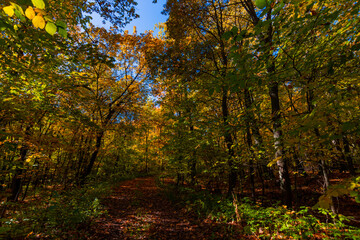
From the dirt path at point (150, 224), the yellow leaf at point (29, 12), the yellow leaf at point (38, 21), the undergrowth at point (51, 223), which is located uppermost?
the yellow leaf at point (29, 12)

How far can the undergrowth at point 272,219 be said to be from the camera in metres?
3.56

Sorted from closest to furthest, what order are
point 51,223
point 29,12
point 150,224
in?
point 29,12 < point 51,223 < point 150,224

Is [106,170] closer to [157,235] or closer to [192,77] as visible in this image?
[157,235]

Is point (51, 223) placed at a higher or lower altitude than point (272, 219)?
lower

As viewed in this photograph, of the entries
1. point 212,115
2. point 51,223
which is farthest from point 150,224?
point 212,115

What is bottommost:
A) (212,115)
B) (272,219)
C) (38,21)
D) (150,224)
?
(150,224)

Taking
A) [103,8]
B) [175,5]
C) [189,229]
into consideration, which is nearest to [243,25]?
[175,5]

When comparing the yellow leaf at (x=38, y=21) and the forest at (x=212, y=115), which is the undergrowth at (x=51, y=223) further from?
the yellow leaf at (x=38, y=21)

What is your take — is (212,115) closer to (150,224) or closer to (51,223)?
(150,224)

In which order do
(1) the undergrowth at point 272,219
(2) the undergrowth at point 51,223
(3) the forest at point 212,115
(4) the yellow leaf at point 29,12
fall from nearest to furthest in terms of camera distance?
1. (4) the yellow leaf at point 29,12
2. (3) the forest at point 212,115
3. (1) the undergrowth at point 272,219
4. (2) the undergrowth at point 51,223

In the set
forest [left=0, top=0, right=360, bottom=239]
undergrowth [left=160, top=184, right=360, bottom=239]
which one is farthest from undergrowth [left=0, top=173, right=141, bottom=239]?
undergrowth [left=160, top=184, right=360, bottom=239]

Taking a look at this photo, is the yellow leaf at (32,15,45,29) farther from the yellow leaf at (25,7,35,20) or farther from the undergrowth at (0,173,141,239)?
the undergrowth at (0,173,141,239)

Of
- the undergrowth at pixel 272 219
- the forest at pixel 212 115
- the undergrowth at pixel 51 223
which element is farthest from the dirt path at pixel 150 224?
the undergrowth at pixel 272 219

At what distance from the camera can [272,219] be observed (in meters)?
4.68
